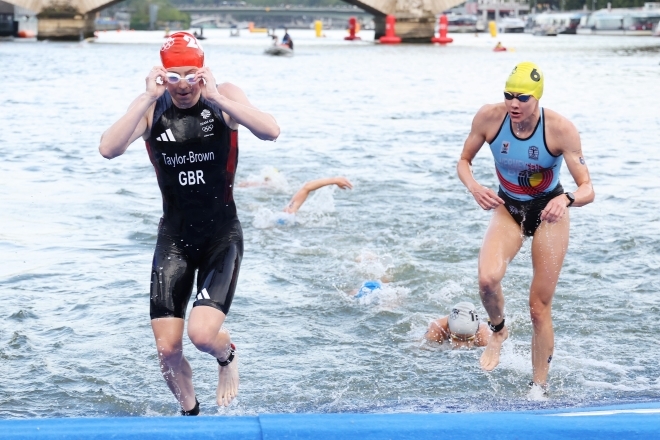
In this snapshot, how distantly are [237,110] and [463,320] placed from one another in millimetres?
3425

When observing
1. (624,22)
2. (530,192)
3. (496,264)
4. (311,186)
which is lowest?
(311,186)

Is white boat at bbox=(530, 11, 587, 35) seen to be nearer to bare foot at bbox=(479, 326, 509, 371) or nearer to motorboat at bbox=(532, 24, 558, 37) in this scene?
motorboat at bbox=(532, 24, 558, 37)

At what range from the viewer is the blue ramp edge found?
4.13 meters

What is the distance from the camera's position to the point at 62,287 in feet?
33.7

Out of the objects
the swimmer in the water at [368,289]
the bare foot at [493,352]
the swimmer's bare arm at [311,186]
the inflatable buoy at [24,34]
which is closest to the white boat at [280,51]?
the inflatable buoy at [24,34]

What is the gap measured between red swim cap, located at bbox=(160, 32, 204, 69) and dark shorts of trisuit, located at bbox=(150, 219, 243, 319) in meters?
1.01

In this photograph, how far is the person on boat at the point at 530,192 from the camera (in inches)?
262

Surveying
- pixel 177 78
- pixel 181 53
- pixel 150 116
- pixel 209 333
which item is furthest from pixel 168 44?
pixel 209 333

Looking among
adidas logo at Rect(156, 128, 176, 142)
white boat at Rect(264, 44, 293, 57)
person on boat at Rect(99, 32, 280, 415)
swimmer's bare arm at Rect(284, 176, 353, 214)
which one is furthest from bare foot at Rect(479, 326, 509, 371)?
white boat at Rect(264, 44, 293, 57)

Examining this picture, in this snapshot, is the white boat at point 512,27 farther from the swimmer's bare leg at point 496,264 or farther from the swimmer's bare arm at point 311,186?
the swimmer's bare leg at point 496,264

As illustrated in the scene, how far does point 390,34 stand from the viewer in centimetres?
7906

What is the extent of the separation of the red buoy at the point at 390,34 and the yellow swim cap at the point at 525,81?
2834 inches

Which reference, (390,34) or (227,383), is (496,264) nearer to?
(227,383)

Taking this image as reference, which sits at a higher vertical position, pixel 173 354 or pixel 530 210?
pixel 530 210
